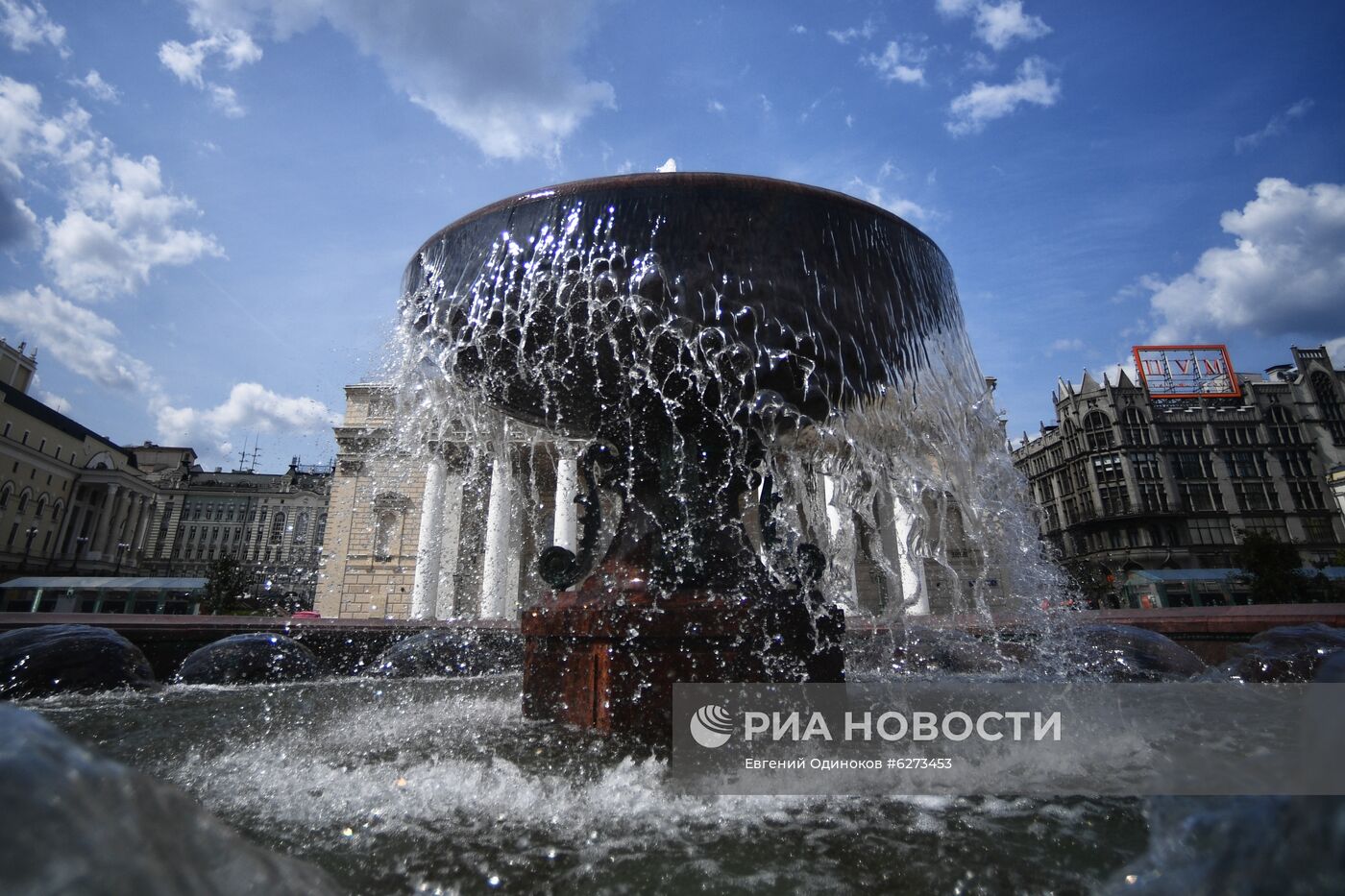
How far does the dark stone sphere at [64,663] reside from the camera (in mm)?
4242

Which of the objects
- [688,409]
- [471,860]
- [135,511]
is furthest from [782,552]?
[135,511]

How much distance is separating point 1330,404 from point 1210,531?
1749cm

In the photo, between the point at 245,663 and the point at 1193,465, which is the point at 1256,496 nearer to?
the point at 1193,465

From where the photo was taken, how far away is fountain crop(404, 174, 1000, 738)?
329cm

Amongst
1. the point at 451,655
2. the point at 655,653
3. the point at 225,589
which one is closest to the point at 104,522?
the point at 225,589

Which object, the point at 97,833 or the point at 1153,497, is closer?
the point at 97,833

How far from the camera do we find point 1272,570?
125ft

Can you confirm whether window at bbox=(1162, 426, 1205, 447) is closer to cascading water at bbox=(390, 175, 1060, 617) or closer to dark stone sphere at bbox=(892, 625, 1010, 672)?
dark stone sphere at bbox=(892, 625, 1010, 672)

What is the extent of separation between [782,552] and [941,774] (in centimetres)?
183

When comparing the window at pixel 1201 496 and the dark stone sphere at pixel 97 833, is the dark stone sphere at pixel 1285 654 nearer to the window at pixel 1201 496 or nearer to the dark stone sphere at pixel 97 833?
the dark stone sphere at pixel 97 833

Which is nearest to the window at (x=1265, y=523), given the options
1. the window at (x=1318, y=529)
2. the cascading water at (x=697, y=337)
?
the window at (x=1318, y=529)

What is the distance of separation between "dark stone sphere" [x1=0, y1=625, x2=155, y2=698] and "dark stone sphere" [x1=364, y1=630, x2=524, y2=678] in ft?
6.55

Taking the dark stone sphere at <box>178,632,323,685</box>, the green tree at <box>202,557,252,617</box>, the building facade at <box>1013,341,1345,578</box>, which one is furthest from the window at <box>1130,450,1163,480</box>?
the dark stone sphere at <box>178,632,323,685</box>

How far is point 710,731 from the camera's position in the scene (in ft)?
9.34
